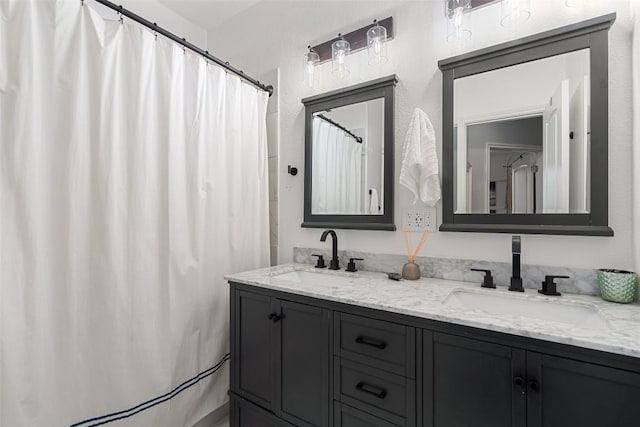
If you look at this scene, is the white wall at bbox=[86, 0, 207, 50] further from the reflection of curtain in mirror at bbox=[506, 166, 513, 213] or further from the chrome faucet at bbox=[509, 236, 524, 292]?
the chrome faucet at bbox=[509, 236, 524, 292]

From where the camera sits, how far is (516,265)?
4.13 ft

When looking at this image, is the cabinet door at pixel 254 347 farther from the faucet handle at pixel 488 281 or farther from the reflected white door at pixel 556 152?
the reflected white door at pixel 556 152

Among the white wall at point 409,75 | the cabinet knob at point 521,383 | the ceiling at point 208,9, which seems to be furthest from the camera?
the ceiling at point 208,9

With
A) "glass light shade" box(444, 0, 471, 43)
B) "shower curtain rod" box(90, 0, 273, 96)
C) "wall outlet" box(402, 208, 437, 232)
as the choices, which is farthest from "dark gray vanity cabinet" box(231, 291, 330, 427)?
"glass light shade" box(444, 0, 471, 43)

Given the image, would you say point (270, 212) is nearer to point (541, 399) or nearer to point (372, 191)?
point (372, 191)

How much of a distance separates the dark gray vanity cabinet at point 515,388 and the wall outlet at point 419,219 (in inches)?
26.3

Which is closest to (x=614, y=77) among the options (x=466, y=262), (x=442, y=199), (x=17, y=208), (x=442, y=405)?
(x=442, y=199)

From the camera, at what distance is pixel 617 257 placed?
1169mm

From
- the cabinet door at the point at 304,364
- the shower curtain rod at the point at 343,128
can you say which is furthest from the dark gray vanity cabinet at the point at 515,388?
the shower curtain rod at the point at 343,128

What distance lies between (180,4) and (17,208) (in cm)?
195

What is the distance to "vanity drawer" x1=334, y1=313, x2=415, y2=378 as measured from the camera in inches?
41.0

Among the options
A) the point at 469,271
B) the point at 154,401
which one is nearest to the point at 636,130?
the point at 469,271

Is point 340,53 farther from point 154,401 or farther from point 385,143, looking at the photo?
point 154,401

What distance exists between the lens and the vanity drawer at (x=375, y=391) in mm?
1041
